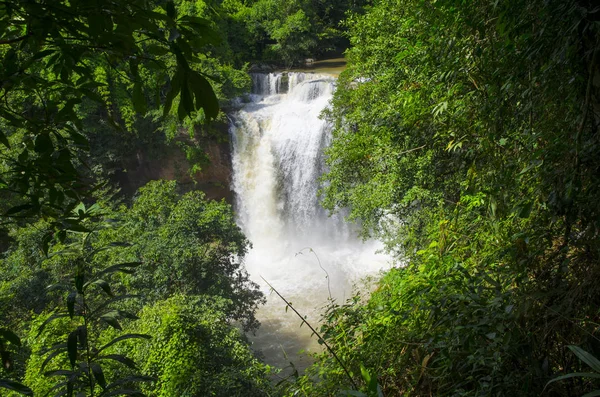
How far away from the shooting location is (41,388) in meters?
4.93

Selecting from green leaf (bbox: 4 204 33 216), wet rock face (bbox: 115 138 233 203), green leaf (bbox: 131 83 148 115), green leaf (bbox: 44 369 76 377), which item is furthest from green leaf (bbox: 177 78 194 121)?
wet rock face (bbox: 115 138 233 203)

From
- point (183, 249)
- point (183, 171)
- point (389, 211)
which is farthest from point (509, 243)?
point (183, 171)

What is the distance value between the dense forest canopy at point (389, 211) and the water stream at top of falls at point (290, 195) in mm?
5096

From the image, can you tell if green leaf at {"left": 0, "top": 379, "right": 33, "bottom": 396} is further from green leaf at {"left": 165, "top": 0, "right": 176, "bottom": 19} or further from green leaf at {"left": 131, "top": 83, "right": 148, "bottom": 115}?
green leaf at {"left": 165, "top": 0, "right": 176, "bottom": 19}

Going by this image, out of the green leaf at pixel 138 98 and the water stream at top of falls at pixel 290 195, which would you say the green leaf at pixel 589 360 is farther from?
the water stream at top of falls at pixel 290 195

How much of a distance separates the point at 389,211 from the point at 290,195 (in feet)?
28.6

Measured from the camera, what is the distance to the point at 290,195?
623 inches

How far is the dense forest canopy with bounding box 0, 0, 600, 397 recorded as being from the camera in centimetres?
111

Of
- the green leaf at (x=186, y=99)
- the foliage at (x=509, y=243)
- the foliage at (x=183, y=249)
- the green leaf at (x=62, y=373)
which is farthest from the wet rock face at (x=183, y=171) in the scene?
the green leaf at (x=186, y=99)

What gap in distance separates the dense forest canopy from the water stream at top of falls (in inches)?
201

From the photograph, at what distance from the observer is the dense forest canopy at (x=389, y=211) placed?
43.6 inches

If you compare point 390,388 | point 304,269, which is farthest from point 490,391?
point 304,269

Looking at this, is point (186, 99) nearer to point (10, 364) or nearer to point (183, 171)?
point (10, 364)

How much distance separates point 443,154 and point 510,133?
12.4 ft
